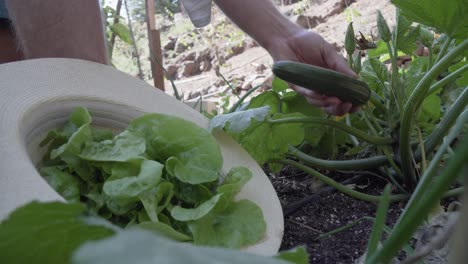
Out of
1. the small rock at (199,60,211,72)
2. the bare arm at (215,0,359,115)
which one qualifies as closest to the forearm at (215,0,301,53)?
the bare arm at (215,0,359,115)

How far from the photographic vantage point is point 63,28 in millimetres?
1078

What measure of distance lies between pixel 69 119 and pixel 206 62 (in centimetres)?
605

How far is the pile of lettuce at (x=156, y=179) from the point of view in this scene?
2.52ft

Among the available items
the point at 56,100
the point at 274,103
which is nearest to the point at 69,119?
the point at 56,100

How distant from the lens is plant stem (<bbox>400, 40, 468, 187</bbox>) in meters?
0.83

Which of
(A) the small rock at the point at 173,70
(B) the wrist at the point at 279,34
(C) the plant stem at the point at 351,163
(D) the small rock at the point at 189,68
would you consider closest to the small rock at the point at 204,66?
(D) the small rock at the point at 189,68

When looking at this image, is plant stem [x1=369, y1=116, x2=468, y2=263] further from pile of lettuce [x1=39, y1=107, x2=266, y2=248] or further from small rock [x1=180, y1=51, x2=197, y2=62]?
small rock [x1=180, y1=51, x2=197, y2=62]

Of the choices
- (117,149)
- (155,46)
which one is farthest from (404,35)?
(155,46)

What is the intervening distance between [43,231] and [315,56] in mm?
1028

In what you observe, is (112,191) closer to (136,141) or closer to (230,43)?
(136,141)

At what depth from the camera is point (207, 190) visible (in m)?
0.87

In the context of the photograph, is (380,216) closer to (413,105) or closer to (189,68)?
(413,105)

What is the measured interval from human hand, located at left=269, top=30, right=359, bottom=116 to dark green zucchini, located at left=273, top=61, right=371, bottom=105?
0.12ft

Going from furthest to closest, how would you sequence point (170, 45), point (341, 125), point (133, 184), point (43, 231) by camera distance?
1. point (170, 45)
2. point (341, 125)
3. point (133, 184)
4. point (43, 231)
